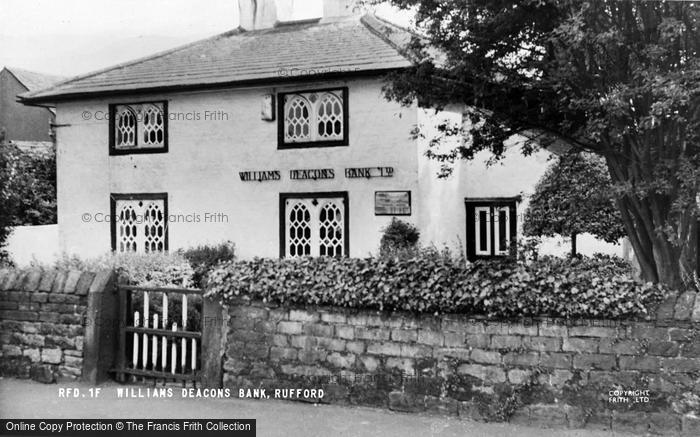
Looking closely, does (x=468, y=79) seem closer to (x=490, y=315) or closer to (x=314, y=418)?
(x=490, y=315)

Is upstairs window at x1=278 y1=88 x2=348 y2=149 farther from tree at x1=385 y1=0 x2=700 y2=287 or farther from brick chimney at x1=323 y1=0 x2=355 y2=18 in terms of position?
tree at x1=385 y1=0 x2=700 y2=287

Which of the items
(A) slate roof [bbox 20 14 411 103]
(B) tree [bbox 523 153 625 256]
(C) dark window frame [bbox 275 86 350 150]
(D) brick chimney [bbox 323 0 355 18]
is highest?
(D) brick chimney [bbox 323 0 355 18]

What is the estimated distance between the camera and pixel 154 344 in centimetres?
783

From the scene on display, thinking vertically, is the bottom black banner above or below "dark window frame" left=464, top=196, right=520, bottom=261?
below

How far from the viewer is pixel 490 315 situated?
6297mm

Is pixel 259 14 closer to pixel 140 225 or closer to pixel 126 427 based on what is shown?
pixel 140 225

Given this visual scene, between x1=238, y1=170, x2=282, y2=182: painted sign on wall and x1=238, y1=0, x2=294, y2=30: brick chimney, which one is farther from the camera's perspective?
x1=238, y1=0, x2=294, y2=30: brick chimney

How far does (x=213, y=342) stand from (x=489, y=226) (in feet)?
36.2

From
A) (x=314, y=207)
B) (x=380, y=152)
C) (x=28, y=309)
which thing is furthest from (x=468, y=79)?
(x=314, y=207)

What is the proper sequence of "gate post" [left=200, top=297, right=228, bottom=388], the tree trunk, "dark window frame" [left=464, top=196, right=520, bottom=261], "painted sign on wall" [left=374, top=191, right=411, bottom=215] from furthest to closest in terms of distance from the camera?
"dark window frame" [left=464, top=196, right=520, bottom=261] < "painted sign on wall" [left=374, top=191, right=411, bottom=215] < "gate post" [left=200, top=297, right=228, bottom=388] < the tree trunk

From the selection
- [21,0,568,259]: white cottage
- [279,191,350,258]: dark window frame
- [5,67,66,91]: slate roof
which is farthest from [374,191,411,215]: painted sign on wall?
[5,67,66,91]: slate roof

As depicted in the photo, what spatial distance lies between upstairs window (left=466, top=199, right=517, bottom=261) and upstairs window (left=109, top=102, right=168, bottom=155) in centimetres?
806

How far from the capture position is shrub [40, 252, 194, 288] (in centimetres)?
998

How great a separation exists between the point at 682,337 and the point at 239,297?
4.47 metres
